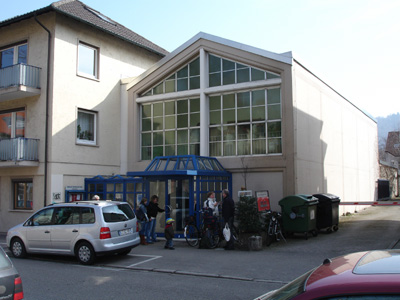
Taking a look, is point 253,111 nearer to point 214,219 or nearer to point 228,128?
point 228,128

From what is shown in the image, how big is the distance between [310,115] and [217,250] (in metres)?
8.37

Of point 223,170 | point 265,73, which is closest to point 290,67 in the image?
point 265,73

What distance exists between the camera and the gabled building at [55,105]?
56.1ft

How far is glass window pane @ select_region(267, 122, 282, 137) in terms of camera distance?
54.2ft

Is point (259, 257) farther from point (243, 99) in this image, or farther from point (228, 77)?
point (228, 77)

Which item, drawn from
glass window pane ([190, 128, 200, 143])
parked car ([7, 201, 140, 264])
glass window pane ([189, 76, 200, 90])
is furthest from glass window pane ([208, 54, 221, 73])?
parked car ([7, 201, 140, 264])

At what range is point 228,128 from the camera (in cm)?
1767

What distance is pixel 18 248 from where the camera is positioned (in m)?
12.0

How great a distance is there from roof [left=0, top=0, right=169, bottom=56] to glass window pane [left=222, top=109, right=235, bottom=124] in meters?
6.87

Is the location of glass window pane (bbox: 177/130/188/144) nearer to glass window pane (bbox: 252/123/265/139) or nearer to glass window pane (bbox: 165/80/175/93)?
glass window pane (bbox: 165/80/175/93)

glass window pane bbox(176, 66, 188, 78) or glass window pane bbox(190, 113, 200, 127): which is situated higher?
glass window pane bbox(176, 66, 188, 78)

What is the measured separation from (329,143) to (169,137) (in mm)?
8303

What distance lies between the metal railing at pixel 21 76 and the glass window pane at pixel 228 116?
8.17 m

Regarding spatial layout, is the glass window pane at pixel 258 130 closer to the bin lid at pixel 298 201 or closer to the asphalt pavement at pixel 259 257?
the bin lid at pixel 298 201
